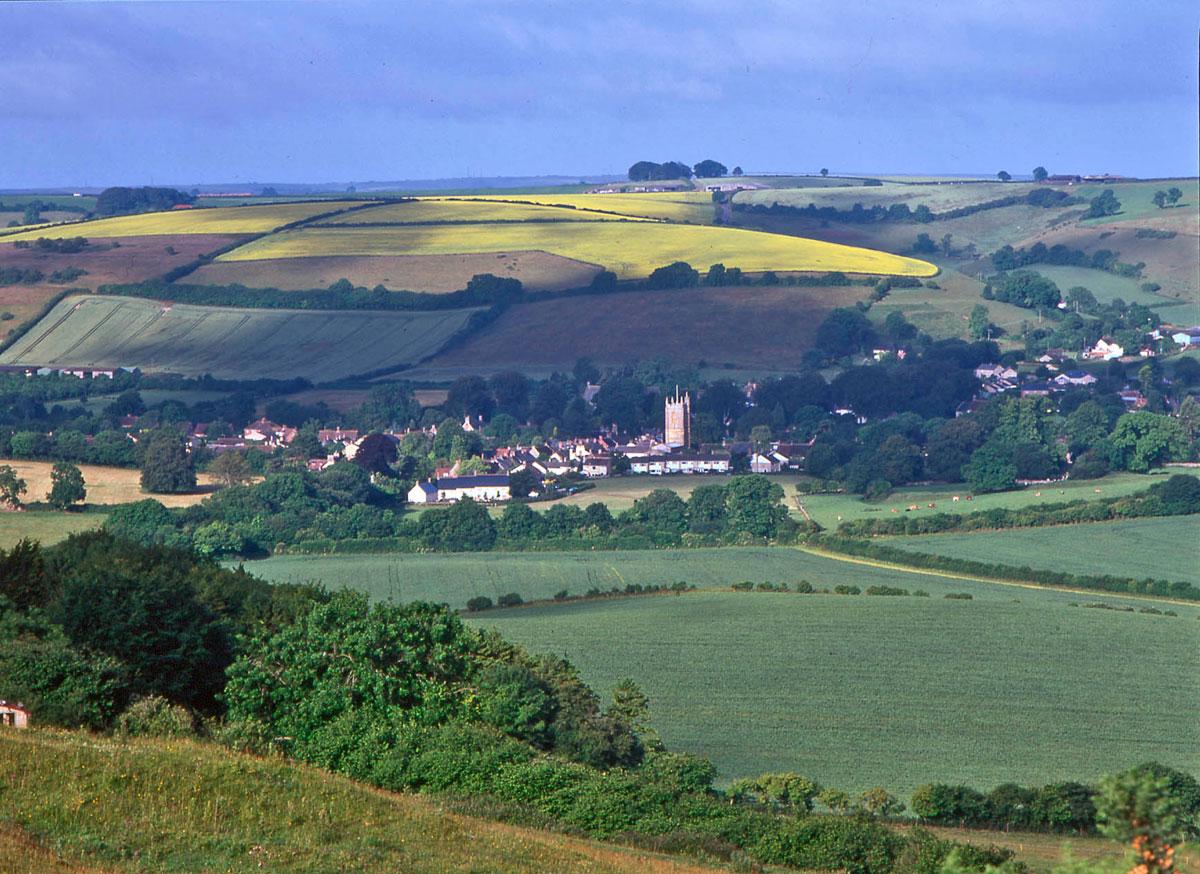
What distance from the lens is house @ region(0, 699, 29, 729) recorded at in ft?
59.7

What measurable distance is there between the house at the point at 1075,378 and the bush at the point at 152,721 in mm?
86424

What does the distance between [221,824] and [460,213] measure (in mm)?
127755

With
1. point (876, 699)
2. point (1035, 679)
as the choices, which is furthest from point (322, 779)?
point (1035, 679)

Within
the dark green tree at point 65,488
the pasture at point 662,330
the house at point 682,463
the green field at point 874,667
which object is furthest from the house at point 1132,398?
the dark green tree at point 65,488

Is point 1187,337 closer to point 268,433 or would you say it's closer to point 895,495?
point 895,495

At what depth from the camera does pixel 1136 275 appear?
124062mm

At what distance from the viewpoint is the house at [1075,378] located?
329 ft

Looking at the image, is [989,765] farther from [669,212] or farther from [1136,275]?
[669,212]

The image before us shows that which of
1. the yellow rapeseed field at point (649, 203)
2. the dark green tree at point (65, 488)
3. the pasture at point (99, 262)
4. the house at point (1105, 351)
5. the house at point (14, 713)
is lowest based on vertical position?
the dark green tree at point (65, 488)

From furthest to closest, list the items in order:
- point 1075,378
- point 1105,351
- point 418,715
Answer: point 1105,351 < point 1075,378 < point 418,715

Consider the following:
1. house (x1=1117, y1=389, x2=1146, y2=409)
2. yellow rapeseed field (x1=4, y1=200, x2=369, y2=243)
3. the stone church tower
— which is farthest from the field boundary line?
yellow rapeseed field (x1=4, y1=200, x2=369, y2=243)

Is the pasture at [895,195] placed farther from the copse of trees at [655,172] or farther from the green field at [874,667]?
the green field at [874,667]

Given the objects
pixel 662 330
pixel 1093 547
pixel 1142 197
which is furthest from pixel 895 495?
pixel 1142 197

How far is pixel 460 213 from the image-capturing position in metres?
140
